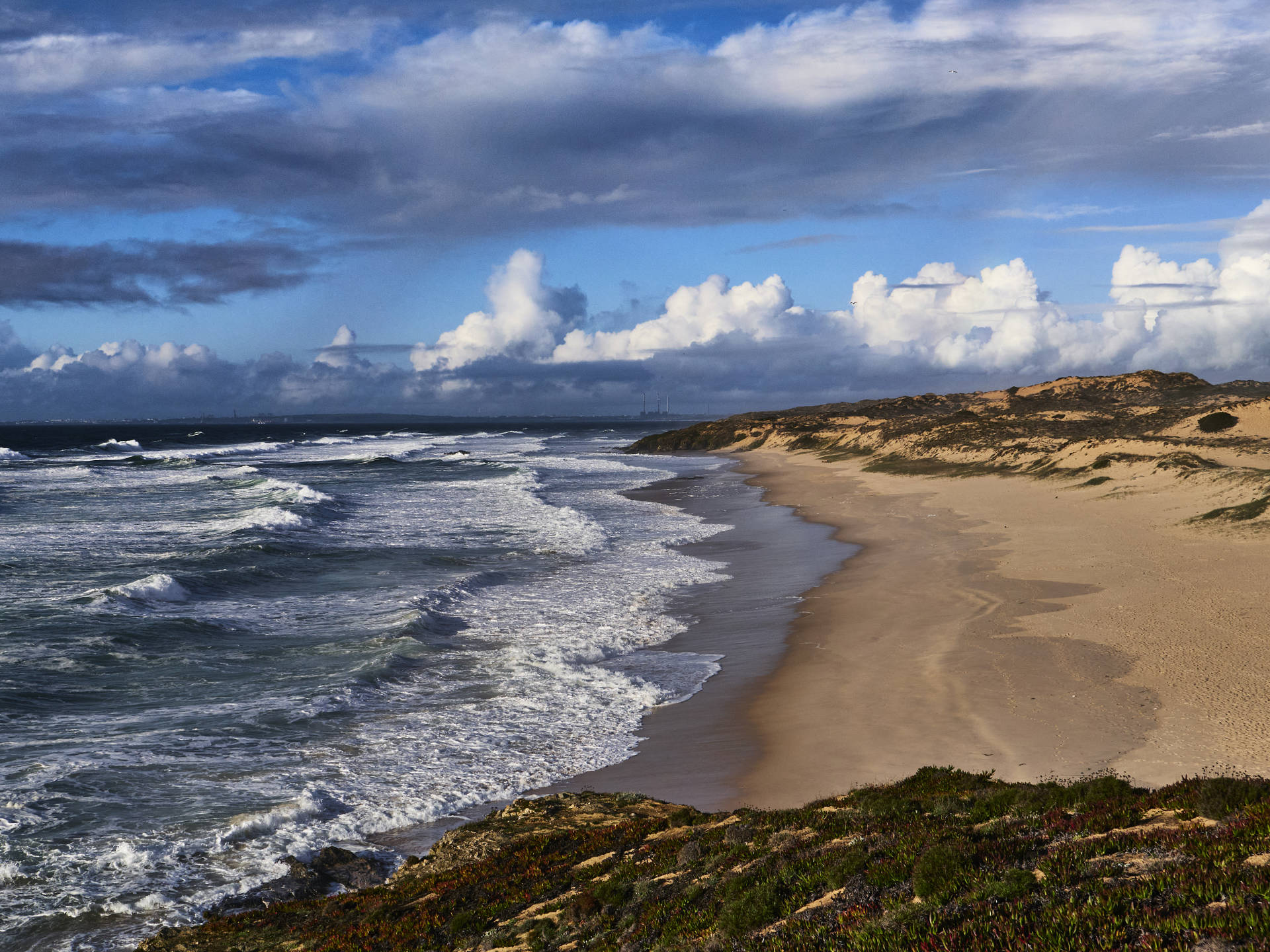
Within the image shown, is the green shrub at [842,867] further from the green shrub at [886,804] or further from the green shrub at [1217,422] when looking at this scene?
the green shrub at [1217,422]

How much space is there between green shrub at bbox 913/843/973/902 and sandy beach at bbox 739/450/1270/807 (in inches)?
157

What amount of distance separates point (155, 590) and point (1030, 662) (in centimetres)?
2216

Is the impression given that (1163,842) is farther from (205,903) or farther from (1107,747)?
(205,903)

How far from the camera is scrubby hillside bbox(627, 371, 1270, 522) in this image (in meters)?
36.4

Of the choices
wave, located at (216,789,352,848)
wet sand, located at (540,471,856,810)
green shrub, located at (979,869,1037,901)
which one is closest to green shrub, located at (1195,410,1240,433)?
wet sand, located at (540,471,856,810)

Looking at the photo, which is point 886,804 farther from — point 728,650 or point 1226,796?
point 728,650

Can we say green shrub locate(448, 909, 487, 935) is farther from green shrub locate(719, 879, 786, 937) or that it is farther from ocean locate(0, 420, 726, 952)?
ocean locate(0, 420, 726, 952)

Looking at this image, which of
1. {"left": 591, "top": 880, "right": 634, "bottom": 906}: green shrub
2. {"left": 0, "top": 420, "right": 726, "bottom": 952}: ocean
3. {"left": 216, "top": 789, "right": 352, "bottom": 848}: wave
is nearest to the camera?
{"left": 591, "top": 880, "right": 634, "bottom": 906}: green shrub

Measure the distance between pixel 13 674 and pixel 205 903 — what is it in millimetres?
10707

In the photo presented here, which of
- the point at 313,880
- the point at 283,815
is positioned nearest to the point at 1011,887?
the point at 313,880

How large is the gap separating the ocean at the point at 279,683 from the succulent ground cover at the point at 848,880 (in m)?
1.83

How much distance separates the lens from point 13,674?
648 inches

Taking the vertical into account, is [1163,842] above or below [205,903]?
above

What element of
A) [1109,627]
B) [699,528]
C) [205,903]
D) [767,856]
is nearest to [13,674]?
[205,903]
